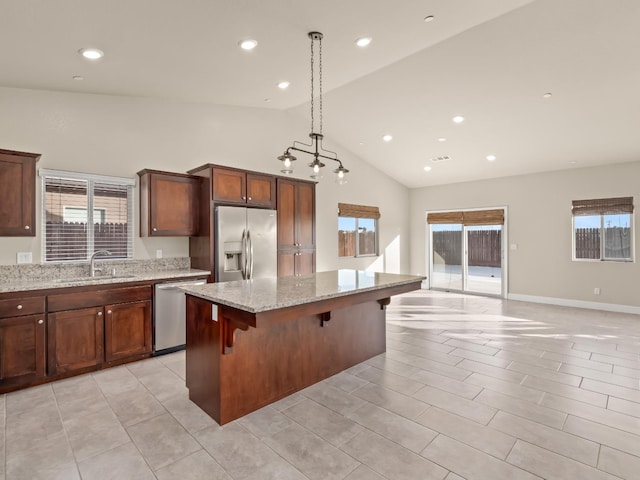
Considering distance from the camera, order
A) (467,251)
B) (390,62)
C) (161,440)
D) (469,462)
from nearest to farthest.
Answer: (469,462)
(161,440)
(390,62)
(467,251)

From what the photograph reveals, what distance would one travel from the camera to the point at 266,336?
2752 mm

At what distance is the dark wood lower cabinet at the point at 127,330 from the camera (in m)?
3.47

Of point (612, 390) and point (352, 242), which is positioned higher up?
point (352, 242)

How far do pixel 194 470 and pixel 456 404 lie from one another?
1934mm

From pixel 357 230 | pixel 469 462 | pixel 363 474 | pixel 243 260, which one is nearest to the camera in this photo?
pixel 363 474

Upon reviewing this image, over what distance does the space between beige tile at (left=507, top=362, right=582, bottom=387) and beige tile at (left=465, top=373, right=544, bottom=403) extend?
1.23 ft

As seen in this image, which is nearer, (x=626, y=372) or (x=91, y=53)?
(x=91, y=53)

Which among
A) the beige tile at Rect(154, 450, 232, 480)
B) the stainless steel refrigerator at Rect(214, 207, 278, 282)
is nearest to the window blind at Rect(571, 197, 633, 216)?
the stainless steel refrigerator at Rect(214, 207, 278, 282)

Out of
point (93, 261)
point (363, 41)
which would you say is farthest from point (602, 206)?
point (93, 261)

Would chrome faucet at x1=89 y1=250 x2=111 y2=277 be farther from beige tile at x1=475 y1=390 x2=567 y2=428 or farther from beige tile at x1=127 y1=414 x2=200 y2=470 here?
beige tile at x1=475 y1=390 x2=567 y2=428

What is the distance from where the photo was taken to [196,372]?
2.72 meters

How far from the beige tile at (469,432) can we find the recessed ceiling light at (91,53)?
147 inches

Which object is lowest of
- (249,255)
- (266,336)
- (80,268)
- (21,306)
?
(266,336)

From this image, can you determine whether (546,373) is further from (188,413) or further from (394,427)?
(188,413)
